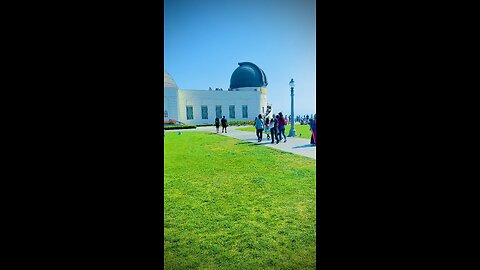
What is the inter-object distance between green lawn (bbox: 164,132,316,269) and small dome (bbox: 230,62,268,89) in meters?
39.4

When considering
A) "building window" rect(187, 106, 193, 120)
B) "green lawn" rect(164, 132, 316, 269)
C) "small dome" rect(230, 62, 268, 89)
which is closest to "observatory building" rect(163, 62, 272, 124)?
"building window" rect(187, 106, 193, 120)

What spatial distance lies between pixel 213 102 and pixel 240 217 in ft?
118

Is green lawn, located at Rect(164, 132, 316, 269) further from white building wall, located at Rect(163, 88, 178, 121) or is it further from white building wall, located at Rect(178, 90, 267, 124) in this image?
white building wall, located at Rect(178, 90, 267, 124)

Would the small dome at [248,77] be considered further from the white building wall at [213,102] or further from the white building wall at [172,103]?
the white building wall at [172,103]

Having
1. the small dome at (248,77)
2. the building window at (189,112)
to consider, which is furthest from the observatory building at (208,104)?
the small dome at (248,77)

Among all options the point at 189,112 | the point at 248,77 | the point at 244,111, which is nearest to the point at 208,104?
the point at 189,112

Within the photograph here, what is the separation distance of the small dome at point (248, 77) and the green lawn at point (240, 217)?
39371 millimetres

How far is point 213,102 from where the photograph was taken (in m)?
39.3

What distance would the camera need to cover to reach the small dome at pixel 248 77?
45625mm

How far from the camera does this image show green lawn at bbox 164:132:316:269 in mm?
2938

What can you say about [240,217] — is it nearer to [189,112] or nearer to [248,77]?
[189,112]
